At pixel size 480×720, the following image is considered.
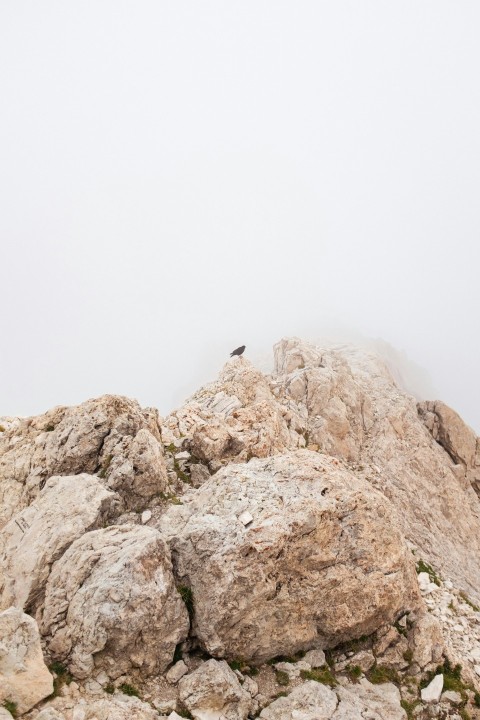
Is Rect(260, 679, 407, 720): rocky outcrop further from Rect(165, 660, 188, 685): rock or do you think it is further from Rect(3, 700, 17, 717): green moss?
Rect(3, 700, 17, 717): green moss

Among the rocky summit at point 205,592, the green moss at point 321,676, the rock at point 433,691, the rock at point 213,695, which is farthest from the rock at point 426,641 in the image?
the rock at point 213,695

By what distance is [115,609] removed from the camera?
13.0 meters

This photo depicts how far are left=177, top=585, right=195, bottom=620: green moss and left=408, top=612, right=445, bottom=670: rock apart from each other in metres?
8.26

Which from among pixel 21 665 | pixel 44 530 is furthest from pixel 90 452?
pixel 21 665

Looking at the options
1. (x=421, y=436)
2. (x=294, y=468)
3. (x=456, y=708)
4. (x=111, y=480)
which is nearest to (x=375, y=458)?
(x=421, y=436)

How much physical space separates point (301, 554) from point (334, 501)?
2.32 meters

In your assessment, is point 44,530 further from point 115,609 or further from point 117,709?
point 117,709

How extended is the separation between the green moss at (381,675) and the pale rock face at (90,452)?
10287mm

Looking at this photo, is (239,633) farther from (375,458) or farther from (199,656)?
(375,458)

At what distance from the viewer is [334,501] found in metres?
16.0

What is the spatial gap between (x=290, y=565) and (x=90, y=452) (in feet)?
35.2

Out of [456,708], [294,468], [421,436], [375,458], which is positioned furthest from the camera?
[421,436]

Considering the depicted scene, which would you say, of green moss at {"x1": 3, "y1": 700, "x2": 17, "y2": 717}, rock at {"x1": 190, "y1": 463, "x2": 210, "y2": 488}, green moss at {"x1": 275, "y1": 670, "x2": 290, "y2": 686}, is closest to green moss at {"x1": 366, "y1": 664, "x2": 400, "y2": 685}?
green moss at {"x1": 275, "y1": 670, "x2": 290, "y2": 686}

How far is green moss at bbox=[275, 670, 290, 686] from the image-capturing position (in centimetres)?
1377
